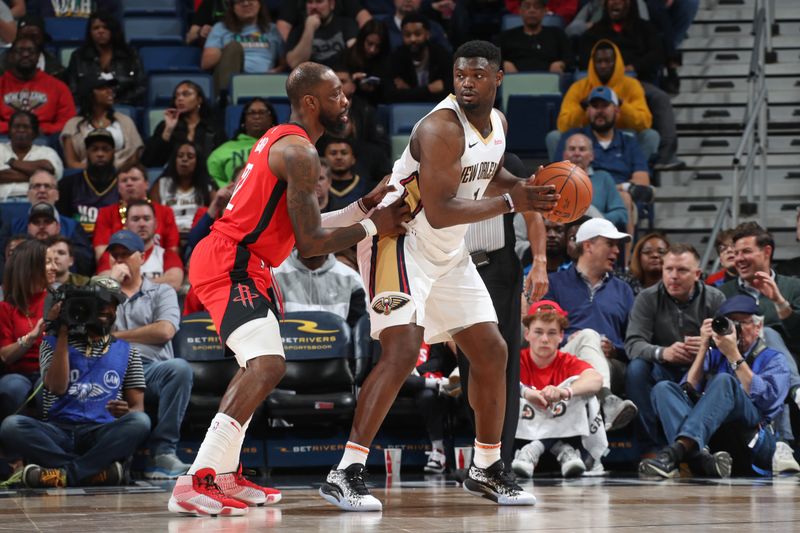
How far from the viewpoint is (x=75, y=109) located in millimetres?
10641

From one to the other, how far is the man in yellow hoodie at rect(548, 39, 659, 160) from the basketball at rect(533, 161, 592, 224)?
192 inches

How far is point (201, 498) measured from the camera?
4.45 m

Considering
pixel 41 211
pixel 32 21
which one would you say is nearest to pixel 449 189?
pixel 41 211

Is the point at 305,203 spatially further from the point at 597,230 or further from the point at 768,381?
the point at 768,381

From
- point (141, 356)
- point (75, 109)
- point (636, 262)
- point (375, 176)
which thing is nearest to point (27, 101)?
point (75, 109)

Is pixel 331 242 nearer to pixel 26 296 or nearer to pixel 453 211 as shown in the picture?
pixel 453 211

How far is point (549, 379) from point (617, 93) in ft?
12.3

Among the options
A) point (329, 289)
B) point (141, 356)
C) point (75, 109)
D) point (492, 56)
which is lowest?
point (141, 356)

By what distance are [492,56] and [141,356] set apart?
344 centimetres

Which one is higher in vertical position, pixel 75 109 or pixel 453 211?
pixel 75 109

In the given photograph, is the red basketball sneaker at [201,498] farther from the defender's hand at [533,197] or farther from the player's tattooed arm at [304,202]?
the defender's hand at [533,197]

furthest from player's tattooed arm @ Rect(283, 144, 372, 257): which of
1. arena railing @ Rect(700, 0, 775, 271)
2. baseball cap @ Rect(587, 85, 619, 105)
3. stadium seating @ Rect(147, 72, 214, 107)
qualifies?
stadium seating @ Rect(147, 72, 214, 107)

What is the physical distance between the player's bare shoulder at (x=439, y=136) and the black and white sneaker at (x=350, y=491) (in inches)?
52.4

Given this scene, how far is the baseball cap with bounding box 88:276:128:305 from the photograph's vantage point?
261 inches
